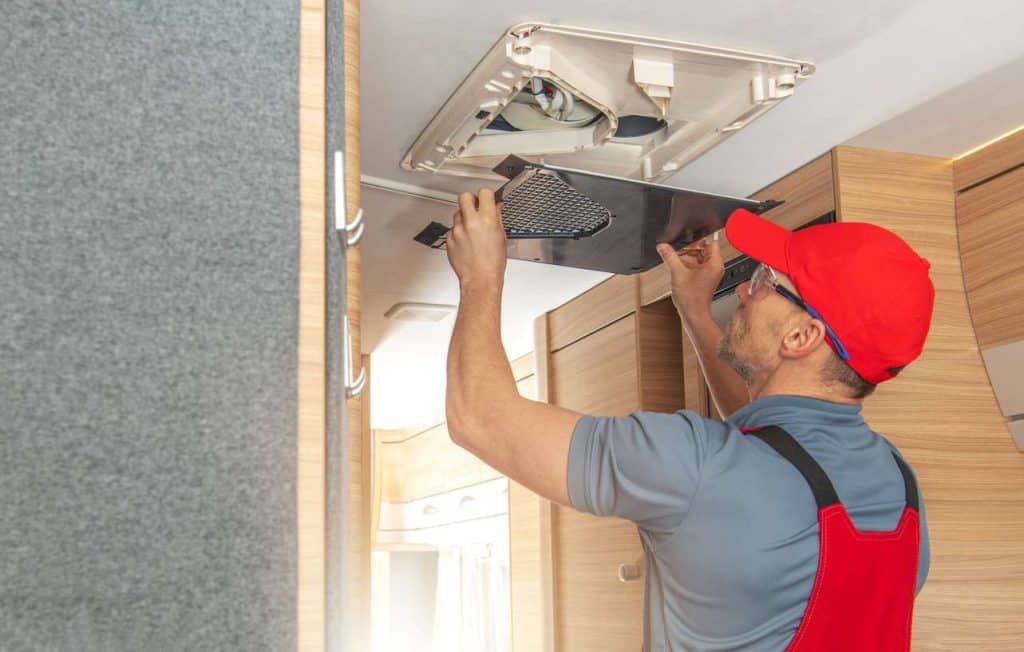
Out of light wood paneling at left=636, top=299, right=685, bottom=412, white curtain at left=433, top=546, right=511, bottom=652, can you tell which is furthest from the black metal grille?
white curtain at left=433, top=546, right=511, bottom=652

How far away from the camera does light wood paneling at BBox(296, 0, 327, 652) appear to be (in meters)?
0.53

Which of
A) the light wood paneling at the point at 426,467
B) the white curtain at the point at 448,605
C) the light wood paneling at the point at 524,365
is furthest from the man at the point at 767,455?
the white curtain at the point at 448,605

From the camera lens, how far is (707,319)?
158 centimetres

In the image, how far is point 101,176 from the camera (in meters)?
0.54

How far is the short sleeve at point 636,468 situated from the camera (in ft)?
3.31

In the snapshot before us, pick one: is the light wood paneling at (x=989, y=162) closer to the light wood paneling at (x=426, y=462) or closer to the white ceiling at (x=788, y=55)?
the white ceiling at (x=788, y=55)

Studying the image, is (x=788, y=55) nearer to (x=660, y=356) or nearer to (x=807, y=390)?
(x=807, y=390)

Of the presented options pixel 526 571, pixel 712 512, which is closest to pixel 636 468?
pixel 712 512

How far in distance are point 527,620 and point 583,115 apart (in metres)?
1.94

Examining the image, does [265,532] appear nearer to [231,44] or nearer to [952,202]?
[231,44]

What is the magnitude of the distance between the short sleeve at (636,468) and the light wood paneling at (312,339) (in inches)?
19.3

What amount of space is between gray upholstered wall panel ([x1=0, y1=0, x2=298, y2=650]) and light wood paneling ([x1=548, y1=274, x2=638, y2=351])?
6.27ft

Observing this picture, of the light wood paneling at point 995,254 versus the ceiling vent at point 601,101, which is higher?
the ceiling vent at point 601,101

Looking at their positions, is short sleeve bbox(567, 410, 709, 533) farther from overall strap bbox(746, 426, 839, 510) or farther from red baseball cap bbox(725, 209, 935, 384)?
Result: red baseball cap bbox(725, 209, 935, 384)
